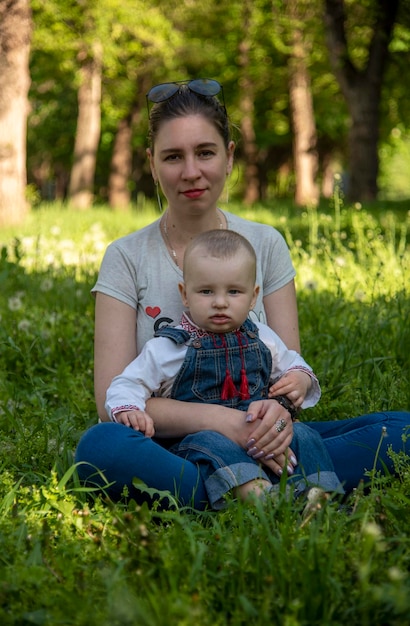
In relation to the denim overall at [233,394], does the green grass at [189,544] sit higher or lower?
lower

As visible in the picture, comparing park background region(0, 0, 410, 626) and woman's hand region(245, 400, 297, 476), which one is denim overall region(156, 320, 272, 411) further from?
park background region(0, 0, 410, 626)

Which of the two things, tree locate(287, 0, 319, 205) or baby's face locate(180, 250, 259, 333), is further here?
tree locate(287, 0, 319, 205)

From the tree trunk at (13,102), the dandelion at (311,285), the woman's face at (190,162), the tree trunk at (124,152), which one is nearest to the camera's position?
the woman's face at (190,162)

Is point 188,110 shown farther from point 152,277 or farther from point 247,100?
point 247,100

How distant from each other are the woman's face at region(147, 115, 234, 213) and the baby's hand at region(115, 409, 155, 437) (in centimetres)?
94

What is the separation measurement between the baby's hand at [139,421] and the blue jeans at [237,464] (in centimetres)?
15

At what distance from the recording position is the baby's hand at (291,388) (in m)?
3.22

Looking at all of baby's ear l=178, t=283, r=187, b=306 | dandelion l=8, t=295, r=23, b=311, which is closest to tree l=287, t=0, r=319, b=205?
dandelion l=8, t=295, r=23, b=311

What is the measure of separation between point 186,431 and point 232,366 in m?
0.29

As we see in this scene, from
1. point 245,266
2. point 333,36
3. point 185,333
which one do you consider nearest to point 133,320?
point 185,333

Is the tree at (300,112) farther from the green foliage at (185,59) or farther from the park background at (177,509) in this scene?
the park background at (177,509)

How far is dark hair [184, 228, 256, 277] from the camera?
3.19 m

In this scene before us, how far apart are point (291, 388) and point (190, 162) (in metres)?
0.98

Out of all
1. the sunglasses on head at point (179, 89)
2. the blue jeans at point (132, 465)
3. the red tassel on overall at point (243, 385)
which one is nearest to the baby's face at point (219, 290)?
the red tassel on overall at point (243, 385)
